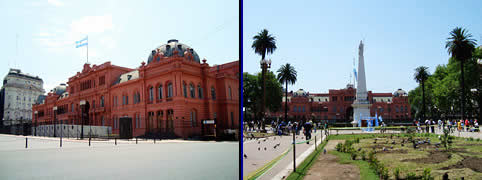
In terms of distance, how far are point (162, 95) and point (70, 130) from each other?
3361 mm

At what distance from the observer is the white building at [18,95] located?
5742 mm

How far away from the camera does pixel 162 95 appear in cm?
959

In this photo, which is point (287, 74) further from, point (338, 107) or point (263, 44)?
point (338, 107)

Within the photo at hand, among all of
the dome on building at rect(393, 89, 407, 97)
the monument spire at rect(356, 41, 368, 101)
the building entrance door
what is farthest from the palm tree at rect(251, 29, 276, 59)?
the dome on building at rect(393, 89, 407, 97)

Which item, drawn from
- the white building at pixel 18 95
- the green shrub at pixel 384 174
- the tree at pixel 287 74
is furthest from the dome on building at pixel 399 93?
the white building at pixel 18 95

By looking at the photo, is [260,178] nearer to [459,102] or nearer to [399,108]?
[459,102]

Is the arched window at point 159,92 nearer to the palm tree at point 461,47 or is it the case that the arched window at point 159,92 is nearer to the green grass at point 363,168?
the green grass at point 363,168

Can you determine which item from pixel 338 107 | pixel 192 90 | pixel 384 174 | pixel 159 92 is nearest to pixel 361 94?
pixel 159 92

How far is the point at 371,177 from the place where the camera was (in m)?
6.60

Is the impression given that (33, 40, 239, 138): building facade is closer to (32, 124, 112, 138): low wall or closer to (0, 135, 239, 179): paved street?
(32, 124, 112, 138): low wall

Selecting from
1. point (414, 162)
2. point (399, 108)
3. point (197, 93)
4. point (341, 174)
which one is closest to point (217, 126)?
point (197, 93)

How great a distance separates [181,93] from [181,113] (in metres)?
1.73

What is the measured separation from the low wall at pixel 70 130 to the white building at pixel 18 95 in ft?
2.30

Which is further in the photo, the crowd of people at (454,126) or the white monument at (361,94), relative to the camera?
the white monument at (361,94)
